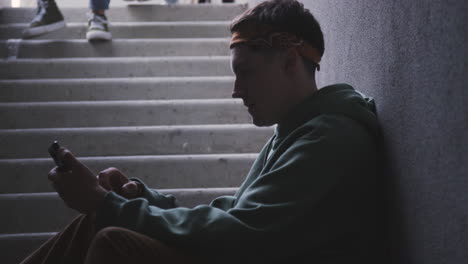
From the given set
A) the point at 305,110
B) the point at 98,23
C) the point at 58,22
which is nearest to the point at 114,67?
the point at 98,23

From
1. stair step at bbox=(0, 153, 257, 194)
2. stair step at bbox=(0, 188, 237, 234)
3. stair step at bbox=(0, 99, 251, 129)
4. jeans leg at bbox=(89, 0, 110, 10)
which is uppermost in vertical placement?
jeans leg at bbox=(89, 0, 110, 10)

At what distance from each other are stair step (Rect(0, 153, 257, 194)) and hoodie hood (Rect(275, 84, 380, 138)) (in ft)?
4.21

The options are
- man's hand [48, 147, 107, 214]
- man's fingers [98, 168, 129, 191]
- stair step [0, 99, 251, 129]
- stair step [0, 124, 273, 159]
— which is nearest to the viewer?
man's hand [48, 147, 107, 214]

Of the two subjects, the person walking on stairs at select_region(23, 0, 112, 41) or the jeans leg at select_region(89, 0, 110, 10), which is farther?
the jeans leg at select_region(89, 0, 110, 10)

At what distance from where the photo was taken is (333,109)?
4.39ft

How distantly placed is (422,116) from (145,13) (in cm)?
321

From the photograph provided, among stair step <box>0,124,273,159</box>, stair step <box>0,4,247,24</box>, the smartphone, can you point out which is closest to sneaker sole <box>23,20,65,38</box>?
stair step <box>0,4,247,24</box>

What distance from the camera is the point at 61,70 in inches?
134

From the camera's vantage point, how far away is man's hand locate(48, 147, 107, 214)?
4.14 feet

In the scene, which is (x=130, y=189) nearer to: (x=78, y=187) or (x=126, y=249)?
(x=78, y=187)

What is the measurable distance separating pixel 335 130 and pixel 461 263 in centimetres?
40

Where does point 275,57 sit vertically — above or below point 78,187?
above

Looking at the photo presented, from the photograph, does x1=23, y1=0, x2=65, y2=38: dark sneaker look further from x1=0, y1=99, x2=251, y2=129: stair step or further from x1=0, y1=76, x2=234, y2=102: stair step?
x1=0, y1=99, x2=251, y2=129: stair step

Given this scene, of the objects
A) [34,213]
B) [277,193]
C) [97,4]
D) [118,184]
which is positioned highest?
[97,4]
